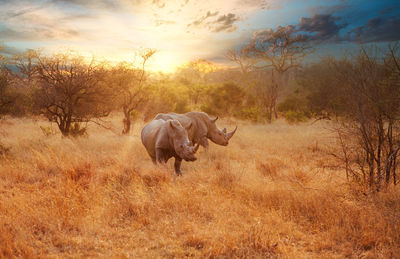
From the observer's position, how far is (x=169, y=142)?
6.91m

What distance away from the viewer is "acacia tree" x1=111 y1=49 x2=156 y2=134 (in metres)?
14.6

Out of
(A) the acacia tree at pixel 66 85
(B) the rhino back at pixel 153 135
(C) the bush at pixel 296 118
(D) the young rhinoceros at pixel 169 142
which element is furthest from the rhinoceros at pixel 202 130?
(C) the bush at pixel 296 118

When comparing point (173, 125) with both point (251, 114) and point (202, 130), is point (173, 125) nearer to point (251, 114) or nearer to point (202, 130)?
point (202, 130)

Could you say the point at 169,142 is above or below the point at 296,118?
above

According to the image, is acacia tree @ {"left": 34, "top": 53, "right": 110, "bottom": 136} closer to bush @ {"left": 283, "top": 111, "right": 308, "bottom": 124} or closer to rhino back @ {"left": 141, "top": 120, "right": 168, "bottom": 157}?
rhino back @ {"left": 141, "top": 120, "right": 168, "bottom": 157}

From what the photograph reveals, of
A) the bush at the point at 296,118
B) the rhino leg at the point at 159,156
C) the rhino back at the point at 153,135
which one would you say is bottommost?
the bush at the point at 296,118

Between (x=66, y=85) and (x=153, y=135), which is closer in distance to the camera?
(x=153, y=135)

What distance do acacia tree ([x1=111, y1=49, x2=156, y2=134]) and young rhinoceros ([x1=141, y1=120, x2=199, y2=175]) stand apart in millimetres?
7377

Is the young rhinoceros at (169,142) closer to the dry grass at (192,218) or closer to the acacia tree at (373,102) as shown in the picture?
the dry grass at (192,218)

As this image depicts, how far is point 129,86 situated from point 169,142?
940 centimetres

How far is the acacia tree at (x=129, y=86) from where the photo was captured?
1461cm

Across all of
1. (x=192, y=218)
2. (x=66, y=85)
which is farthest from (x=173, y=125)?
(x=66, y=85)

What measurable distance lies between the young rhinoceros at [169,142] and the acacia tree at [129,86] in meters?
7.38

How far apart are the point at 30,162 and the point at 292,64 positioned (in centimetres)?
2604
